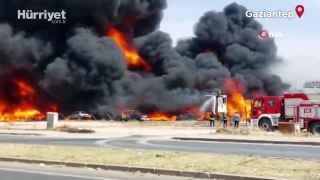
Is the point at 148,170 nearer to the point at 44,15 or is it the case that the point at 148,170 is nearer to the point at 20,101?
the point at 20,101

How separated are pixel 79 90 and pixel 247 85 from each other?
76.1 ft

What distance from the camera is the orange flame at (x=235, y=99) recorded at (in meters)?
56.3

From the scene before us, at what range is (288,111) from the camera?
1100 inches

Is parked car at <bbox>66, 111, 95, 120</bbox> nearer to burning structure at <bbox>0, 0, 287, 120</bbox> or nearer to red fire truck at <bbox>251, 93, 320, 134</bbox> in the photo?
burning structure at <bbox>0, 0, 287, 120</bbox>

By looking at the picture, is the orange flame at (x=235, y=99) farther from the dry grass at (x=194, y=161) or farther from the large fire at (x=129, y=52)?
the dry grass at (x=194, y=161)

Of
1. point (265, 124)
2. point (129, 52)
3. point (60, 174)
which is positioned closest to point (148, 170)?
point (60, 174)

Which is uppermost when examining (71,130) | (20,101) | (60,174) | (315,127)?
(20,101)

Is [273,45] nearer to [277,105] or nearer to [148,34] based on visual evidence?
[148,34]

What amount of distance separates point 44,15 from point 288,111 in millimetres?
37616

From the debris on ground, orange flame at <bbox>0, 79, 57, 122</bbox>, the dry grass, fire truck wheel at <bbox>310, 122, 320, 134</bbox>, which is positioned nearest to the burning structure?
orange flame at <bbox>0, 79, 57, 122</bbox>

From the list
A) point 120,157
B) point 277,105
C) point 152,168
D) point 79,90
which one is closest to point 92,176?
point 152,168

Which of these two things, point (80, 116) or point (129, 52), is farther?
point (129, 52)

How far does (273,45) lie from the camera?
67688mm

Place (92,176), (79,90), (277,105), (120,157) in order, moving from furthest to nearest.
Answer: (79,90) < (277,105) < (120,157) < (92,176)
